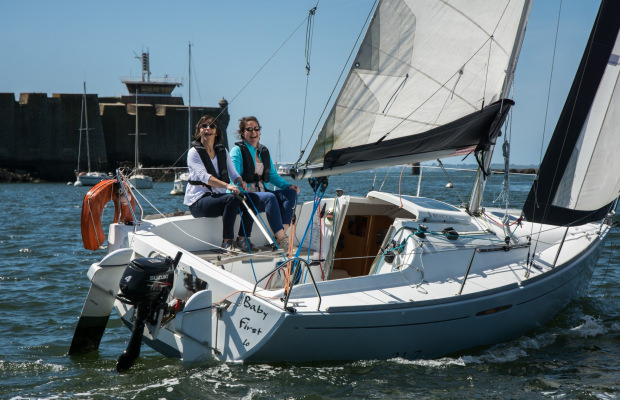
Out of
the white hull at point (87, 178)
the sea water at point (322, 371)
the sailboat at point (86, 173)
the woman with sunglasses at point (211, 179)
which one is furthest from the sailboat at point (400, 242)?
the sailboat at point (86, 173)

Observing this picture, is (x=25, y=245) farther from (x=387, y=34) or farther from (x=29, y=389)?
(x=387, y=34)

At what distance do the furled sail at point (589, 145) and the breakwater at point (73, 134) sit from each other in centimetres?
4081

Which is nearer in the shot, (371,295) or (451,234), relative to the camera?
(371,295)

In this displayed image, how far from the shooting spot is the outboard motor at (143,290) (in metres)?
4.78

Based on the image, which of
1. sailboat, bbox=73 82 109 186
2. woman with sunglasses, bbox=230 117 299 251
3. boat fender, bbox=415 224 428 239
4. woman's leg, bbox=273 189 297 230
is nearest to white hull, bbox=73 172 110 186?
sailboat, bbox=73 82 109 186

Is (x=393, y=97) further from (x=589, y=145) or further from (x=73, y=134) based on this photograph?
(x=73, y=134)

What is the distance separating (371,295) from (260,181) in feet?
7.96

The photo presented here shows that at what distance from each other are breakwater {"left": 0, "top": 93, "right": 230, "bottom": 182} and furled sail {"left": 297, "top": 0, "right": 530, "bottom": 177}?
133 feet

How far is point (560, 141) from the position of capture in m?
6.77

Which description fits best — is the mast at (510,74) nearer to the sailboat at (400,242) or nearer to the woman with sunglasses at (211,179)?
the sailboat at (400,242)

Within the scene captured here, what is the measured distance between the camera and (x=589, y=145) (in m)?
6.59

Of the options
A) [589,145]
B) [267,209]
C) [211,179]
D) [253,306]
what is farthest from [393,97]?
[253,306]

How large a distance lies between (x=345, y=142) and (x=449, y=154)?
98 centimetres

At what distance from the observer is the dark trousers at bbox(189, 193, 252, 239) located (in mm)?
6148
